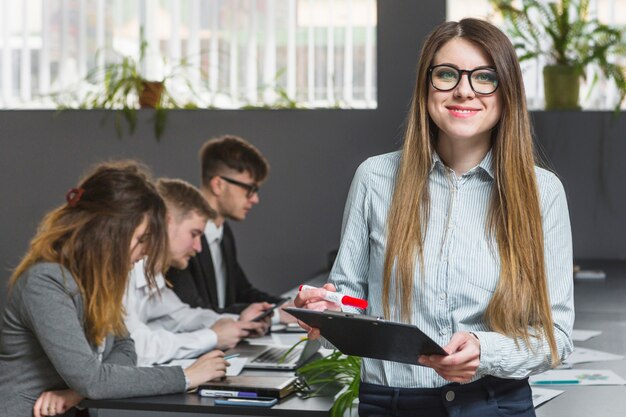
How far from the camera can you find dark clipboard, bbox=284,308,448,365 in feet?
5.37

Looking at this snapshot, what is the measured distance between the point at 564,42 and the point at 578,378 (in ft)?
11.2

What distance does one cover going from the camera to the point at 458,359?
1671 millimetres

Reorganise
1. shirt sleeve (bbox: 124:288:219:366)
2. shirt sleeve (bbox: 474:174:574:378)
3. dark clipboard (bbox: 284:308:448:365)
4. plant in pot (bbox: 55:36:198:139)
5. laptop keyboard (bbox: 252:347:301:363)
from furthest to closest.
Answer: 1. plant in pot (bbox: 55:36:198:139)
2. shirt sleeve (bbox: 124:288:219:366)
3. laptop keyboard (bbox: 252:347:301:363)
4. shirt sleeve (bbox: 474:174:574:378)
5. dark clipboard (bbox: 284:308:448:365)

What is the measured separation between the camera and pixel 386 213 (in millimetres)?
1878

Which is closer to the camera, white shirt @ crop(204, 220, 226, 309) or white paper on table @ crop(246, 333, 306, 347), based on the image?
white paper on table @ crop(246, 333, 306, 347)

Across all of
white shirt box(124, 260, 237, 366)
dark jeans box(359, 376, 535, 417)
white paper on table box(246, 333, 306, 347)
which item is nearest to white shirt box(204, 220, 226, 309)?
white shirt box(124, 260, 237, 366)

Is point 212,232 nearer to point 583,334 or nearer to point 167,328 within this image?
point 167,328

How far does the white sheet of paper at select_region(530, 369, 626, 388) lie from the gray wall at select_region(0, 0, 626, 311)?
3044 millimetres

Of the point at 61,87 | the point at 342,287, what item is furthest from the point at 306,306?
the point at 61,87

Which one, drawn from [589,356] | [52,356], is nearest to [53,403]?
[52,356]

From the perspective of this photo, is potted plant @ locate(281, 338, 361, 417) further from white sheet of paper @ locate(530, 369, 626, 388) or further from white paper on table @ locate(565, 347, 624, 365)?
white paper on table @ locate(565, 347, 624, 365)

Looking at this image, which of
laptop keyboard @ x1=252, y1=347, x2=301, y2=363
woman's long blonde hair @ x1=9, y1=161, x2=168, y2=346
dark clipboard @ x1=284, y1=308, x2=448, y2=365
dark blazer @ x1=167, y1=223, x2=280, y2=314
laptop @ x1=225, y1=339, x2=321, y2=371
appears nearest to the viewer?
dark clipboard @ x1=284, y1=308, x2=448, y2=365

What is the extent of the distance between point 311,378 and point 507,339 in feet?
3.63

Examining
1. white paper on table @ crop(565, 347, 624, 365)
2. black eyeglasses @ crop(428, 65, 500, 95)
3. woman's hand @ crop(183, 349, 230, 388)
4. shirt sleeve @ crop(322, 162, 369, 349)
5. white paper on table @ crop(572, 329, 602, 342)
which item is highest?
black eyeglasses @ crop(428, 65, 500, 95)
